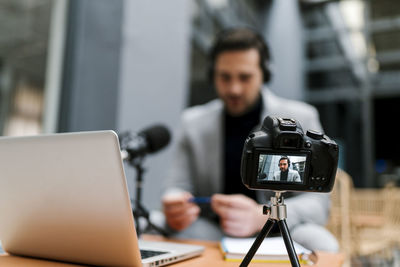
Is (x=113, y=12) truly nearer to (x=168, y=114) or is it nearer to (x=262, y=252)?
(x=168, y=114)

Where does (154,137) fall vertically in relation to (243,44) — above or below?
below

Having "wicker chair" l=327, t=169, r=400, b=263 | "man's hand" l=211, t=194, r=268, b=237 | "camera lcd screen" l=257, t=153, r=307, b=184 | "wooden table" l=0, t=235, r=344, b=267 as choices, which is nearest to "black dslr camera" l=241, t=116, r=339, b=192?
"camera lcd screen" l=257, t=153, r=307, b=184

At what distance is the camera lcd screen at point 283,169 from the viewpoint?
56cm

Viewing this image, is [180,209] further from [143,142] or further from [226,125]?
[226,125]

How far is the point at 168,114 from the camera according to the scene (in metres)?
2.36

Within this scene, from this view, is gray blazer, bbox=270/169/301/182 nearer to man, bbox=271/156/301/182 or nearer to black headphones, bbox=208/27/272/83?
man, bbox=271/156/301/182

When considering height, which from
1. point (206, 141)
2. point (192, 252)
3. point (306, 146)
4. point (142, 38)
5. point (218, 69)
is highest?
point (142, 38)

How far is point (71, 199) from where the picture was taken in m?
0.60

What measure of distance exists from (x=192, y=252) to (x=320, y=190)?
1.07ft

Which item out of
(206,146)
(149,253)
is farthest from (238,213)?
(206,146)

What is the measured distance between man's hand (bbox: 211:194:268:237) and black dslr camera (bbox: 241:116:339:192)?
36 centimetres

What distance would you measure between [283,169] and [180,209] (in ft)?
1.69

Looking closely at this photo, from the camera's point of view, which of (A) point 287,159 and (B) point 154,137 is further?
(B) point 154,137

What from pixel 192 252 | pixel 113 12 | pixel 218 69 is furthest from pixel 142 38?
pixel 192 252
